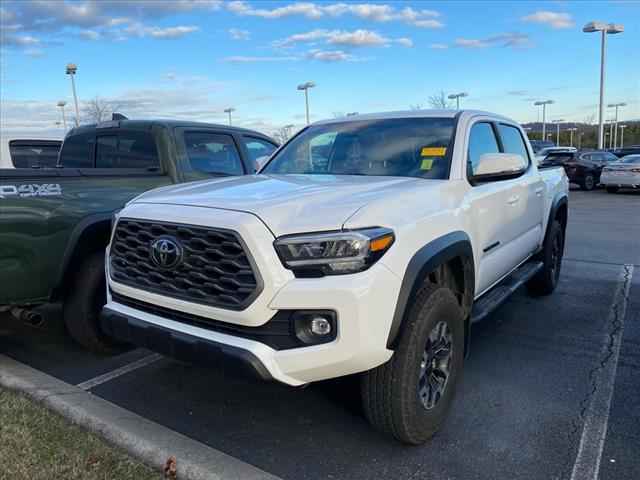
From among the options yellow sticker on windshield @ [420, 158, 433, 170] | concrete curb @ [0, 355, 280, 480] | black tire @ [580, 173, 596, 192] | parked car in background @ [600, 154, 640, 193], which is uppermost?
yellow sticker on windshield @ [420, 158, 433, 170]

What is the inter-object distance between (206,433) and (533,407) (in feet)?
6.64

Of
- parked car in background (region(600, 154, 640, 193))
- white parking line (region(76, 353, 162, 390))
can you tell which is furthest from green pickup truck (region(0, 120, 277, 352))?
parked car in background (region(600, 154, 640, 193))

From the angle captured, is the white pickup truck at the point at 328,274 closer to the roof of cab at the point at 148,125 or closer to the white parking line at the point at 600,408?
the white parking line at the point at 600,408

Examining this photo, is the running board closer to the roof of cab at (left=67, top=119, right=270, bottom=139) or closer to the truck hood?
the truck hood

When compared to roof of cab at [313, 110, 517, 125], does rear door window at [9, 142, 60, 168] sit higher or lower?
lower

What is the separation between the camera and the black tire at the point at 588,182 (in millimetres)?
21938

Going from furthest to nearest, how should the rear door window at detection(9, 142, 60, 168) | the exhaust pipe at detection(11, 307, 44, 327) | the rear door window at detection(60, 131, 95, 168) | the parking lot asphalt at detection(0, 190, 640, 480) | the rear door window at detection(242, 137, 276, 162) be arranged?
the rear door window at detection(9, 142, 60, 168)
the rear door window at detection(242, 137, 276, 162)
the rear door window at detection(60, 131, 95, 168)
the exhaust pipe at detection(11, 307, 44, 327)
the parking lot asphalt at detection(0, 190, 640, 480)

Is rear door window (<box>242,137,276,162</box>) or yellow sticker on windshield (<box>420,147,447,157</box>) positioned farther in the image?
rear door window (<box>242,137,276,162</box>)

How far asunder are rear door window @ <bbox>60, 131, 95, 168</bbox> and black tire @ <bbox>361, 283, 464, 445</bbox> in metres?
3.99

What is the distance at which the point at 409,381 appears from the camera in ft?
9.11

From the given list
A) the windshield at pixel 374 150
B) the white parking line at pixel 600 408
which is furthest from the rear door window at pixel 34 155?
the white parking line at pixel 600 408

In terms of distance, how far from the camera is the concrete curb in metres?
2.79

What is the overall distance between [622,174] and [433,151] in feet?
62.0

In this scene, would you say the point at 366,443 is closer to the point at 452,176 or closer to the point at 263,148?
the point at 452,176
